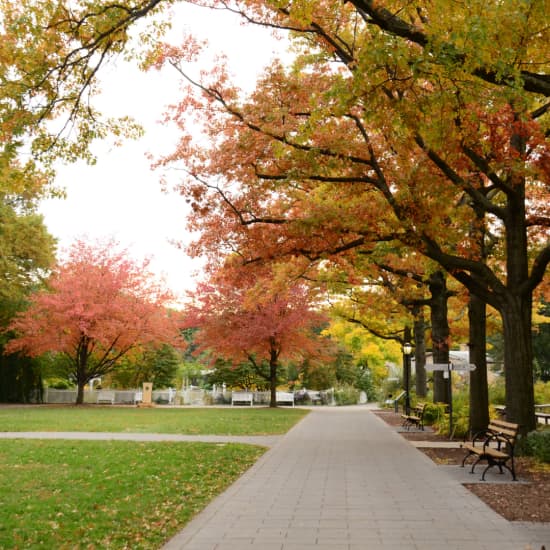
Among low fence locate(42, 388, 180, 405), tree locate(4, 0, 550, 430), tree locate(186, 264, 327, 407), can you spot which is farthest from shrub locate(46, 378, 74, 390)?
tree locate(4, 0, 550, 430)

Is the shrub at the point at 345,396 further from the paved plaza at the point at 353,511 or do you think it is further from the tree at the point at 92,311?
the paved plaza at the point at 353,511

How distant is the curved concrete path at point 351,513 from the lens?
5816 mm

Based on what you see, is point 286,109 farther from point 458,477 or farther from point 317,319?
point 317,319

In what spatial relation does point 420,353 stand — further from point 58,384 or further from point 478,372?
point 58,384

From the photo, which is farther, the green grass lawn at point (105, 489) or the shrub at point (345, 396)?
the shrub at point (345, 396)

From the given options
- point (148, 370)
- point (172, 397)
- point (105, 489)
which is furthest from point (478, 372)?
point (148, 370)

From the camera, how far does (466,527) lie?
6434 mm

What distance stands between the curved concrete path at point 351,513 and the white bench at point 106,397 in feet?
97.5

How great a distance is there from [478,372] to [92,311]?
2175 cm

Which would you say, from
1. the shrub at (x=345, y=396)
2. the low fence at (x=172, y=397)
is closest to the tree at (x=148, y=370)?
the low fence at (x=172, y=397)

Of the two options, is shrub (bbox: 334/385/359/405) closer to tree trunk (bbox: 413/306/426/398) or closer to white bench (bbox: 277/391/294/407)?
white bench (bbox: 277/391/294/407)

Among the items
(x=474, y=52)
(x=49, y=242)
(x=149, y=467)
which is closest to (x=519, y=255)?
(x=474, y=52)

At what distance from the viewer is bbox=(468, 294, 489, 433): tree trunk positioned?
Result: 15.4 m

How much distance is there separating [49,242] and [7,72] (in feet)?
94.3
